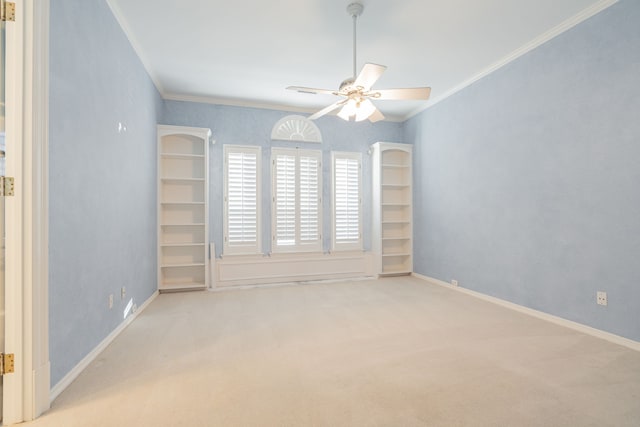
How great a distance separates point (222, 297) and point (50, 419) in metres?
2.56

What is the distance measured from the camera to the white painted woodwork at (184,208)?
4.54 m

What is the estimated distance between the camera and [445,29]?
10.2ft

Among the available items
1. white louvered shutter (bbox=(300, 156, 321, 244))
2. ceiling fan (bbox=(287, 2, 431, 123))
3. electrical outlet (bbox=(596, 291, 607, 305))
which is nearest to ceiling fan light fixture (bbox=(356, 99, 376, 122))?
ceiling fan (bbox=(287, 2, 431, 123))

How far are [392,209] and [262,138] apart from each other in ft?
8.57

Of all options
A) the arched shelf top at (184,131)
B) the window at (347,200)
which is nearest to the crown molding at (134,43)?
the arched shelf top at (184,131)

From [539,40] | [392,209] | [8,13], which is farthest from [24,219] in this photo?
[392,209]

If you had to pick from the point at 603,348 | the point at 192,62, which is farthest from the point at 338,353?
the point at 192,62

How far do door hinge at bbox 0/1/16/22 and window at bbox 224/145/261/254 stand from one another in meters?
3.28

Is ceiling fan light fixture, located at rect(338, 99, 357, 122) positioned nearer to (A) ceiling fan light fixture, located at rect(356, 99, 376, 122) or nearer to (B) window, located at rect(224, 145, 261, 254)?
(A) ceiling fan light fixture, located at rect(356, 99, 376, 122)

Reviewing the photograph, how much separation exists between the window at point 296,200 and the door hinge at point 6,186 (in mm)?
3545

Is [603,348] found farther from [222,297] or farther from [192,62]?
[192,62]

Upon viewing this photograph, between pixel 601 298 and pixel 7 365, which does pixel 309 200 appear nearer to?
pixel 601 298

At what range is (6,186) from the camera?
5.26 ft

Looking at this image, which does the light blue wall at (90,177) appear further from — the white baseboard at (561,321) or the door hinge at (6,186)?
the white baseboard at (561,321)
